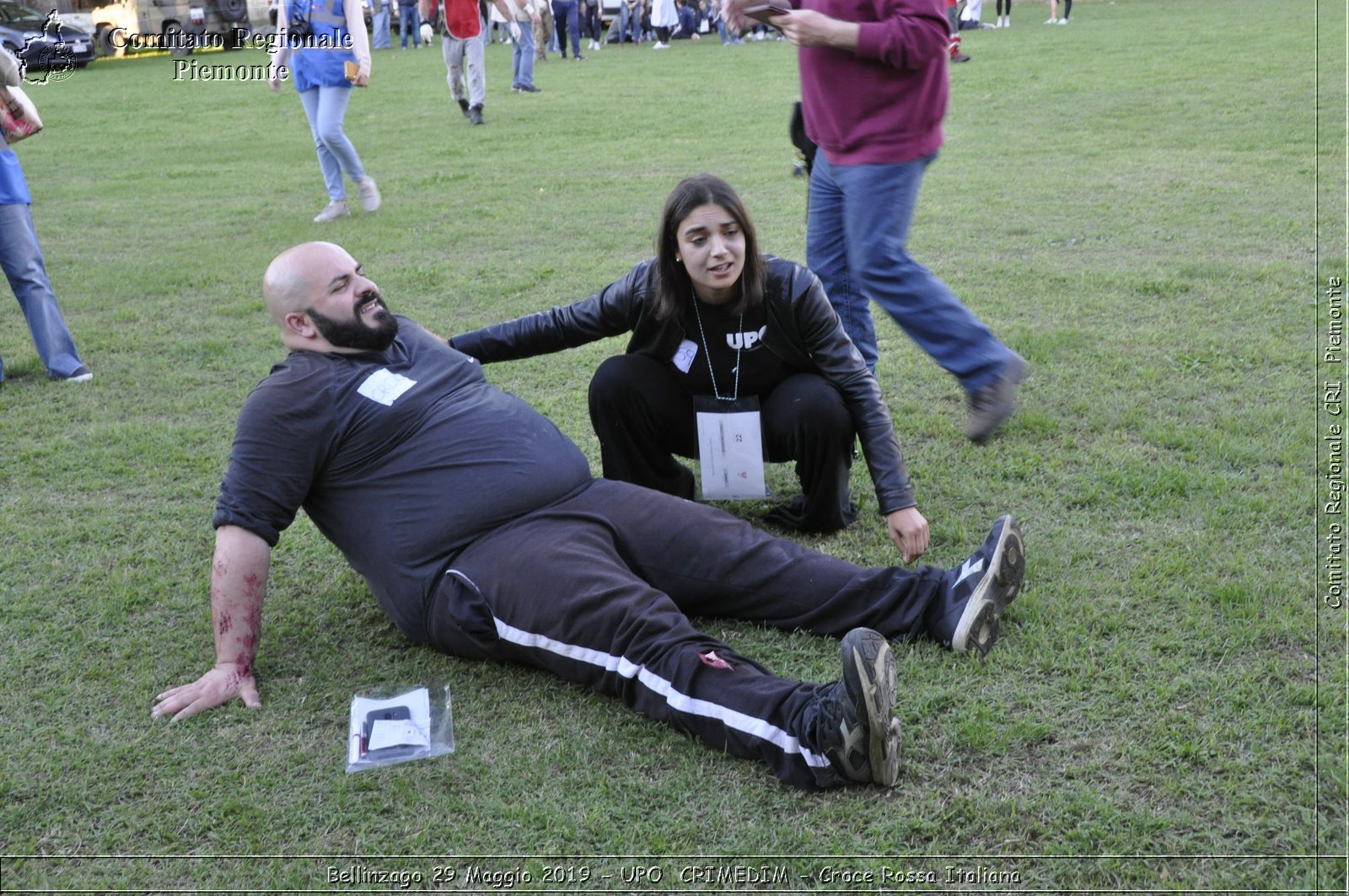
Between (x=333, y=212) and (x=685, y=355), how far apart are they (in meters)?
6.34

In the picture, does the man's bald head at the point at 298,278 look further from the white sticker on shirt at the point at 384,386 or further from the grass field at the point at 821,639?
the grass field at the point at 821,639

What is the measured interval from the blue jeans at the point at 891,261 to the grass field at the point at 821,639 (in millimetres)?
456

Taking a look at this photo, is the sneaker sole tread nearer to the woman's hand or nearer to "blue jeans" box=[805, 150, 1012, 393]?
the woman's hand

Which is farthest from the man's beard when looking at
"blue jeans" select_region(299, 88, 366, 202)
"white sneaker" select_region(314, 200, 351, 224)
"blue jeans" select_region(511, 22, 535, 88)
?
"blue jeans" select_region(511, 22, 535, 88)

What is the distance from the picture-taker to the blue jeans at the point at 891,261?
411 centimetres

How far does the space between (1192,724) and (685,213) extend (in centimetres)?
198

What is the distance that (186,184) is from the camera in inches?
454

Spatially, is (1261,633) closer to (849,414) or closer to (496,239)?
(849,414)

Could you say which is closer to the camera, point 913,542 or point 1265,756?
point 1265,756

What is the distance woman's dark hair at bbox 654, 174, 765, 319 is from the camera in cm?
349

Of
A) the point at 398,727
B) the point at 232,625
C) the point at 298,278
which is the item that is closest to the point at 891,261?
the point at 298,278

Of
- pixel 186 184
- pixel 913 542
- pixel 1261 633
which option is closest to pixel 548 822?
pixel 913 542

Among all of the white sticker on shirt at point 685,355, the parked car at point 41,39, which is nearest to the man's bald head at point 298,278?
the white sticker on shirt at point 685,355

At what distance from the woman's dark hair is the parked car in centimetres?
1833
